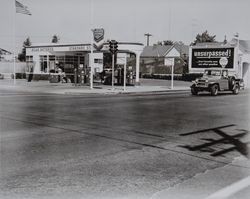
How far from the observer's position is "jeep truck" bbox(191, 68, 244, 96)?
26906 mm

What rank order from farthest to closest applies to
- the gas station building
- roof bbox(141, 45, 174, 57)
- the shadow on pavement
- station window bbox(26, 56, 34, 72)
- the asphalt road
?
1. roof bbox(141, 45, 174, 57)
2. station window bbox(26, 56, 34, 72)
3. the gas station building
4. the shadow on pavement
5. the asphalt road

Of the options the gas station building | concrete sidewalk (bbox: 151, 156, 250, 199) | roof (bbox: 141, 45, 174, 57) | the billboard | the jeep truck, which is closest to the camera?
concrete sidewalk (bbox: 151, 156, 250, 199)

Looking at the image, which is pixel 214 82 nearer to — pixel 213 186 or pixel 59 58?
pixel 213 186

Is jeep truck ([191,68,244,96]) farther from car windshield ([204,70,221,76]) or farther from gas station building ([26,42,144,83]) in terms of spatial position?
gas station building ([26,42,144,83])

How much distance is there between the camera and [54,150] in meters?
7.90

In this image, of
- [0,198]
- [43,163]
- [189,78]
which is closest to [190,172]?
[43,163]

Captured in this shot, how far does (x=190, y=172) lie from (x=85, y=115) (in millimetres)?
7491

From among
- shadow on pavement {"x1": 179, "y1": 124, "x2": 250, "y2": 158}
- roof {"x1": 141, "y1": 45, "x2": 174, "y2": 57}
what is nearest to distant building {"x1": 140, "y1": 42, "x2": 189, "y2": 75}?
roof {"x1": 141, "y1": 45, "x2": 174, "y2": 57}

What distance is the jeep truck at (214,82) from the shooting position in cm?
2691

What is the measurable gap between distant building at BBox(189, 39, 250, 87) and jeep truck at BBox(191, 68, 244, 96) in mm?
14501

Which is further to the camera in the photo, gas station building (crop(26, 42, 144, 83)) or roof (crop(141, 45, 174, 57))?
roof (crop(141, 45, 174, 57))

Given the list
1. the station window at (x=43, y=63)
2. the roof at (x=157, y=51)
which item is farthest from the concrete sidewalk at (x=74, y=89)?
the roof at (x=157, y=51)

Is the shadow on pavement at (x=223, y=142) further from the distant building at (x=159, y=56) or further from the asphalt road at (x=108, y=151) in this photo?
the distant building at (x=159, y=56)

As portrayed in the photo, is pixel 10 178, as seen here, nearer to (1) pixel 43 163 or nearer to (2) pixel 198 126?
(1) pixel 43 163
